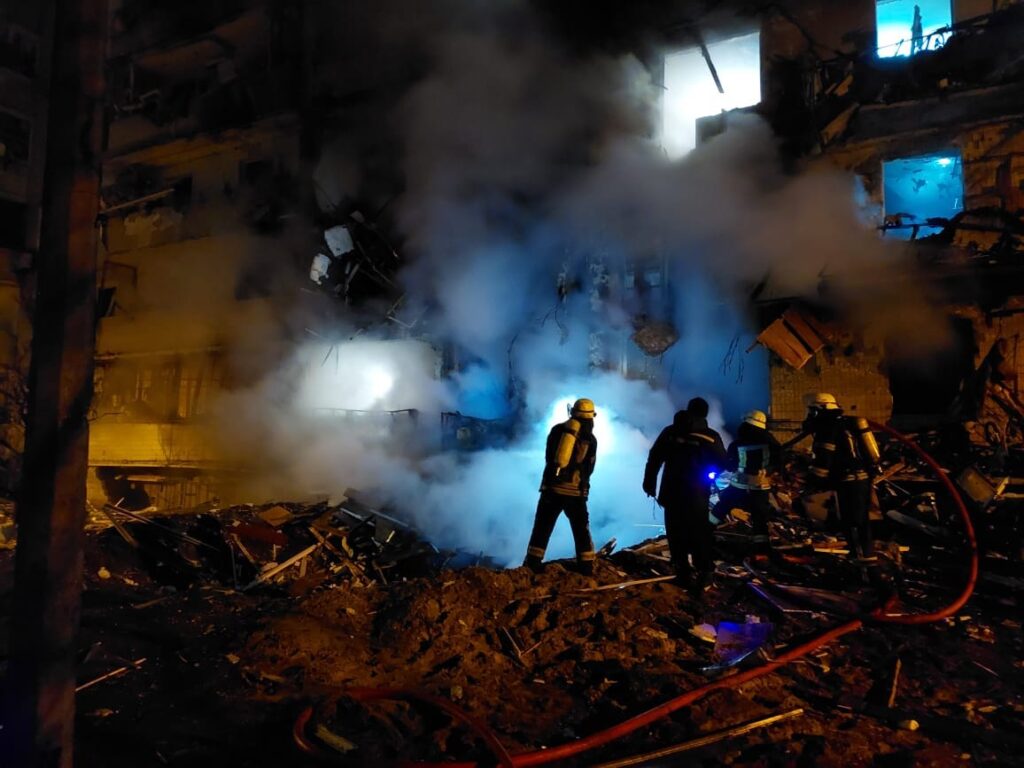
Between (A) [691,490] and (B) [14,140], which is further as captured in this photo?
(B) [14,140]

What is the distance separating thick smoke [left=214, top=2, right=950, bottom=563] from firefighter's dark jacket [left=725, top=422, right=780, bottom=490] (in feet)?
16.6

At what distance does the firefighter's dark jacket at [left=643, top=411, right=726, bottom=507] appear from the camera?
6.03 meters

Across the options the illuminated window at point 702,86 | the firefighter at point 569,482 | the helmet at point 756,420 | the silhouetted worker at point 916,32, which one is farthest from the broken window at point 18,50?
the silhouetted worker at point 916,32

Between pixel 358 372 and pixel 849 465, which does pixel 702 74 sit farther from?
pixel 358 372

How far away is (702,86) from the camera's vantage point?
13922 millimetres

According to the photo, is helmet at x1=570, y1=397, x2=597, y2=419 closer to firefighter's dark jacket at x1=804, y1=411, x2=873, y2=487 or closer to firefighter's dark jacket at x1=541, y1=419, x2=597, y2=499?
firefighter's dark jacket at x1=541, y1=419, x2=597, y2=499

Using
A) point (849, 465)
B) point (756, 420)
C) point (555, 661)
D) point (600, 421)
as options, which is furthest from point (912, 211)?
point (555, 661)

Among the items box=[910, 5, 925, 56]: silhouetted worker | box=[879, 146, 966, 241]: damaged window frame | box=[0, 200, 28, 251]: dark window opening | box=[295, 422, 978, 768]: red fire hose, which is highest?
box=[910, 5, 925, 56]: silhouetted worker

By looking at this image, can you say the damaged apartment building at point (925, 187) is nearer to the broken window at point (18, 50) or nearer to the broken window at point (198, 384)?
the broken window at point (198, 384)

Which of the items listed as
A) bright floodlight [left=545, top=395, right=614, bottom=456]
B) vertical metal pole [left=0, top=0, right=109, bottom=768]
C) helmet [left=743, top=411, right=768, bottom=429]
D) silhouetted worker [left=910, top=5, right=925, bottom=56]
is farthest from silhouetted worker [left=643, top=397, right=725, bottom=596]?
silhouetted worker [left=910, top=5, right=925, bottom=56]

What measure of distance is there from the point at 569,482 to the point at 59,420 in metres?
5.03

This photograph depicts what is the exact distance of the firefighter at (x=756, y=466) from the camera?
7293 mm

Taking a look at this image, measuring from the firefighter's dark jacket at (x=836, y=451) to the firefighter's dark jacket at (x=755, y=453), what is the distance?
0.48 meters

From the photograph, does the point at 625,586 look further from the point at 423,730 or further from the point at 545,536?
the point at 423,730
